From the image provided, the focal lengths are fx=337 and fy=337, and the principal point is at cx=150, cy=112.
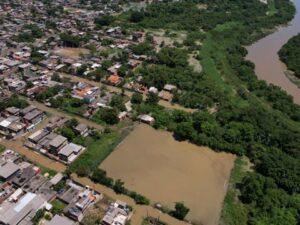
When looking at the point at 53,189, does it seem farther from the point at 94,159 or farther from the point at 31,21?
the point at 31,21

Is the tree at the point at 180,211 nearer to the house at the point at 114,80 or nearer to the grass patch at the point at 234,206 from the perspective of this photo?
the grass patch at the point at 234,206

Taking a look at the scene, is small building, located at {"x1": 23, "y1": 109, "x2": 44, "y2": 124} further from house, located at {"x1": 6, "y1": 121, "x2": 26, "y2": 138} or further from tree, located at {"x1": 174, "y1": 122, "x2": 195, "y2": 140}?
tree, located at {"x1": 174, "y1": 122, "x2": 195, "y2": 140}

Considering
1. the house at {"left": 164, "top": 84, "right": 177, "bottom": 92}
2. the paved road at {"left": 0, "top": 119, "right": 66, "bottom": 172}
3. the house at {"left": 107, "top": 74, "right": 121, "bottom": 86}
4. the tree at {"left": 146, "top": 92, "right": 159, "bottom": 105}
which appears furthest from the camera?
the house at {"left": 107, "top": 74, "right": 121, "bottom": 86}

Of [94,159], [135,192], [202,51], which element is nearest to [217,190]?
[135,192]

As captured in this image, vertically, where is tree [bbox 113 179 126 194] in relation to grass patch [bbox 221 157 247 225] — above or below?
below

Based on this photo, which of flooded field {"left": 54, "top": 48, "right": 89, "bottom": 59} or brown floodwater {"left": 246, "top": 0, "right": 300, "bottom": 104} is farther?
flooded field {"left": 54, "top": 48, "right": 89, "bottom": 59}

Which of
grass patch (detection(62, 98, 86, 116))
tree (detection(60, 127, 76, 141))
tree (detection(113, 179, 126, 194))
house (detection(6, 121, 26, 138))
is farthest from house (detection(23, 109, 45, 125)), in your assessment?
tree (detection(113, 179, 126, 194))
